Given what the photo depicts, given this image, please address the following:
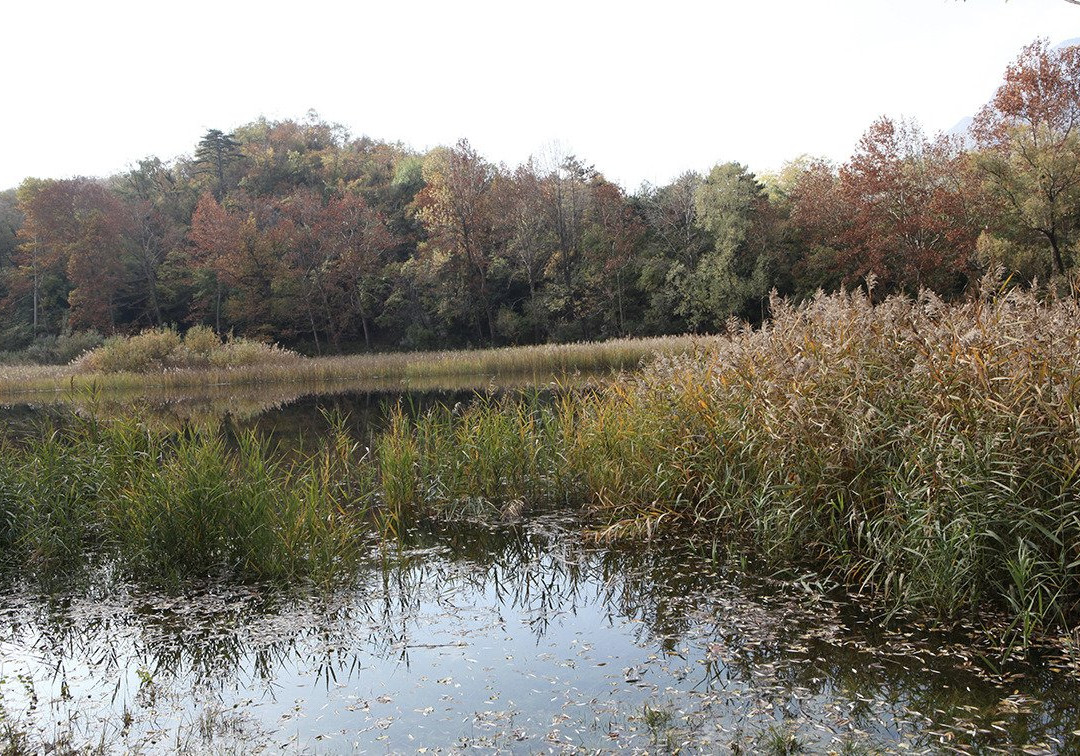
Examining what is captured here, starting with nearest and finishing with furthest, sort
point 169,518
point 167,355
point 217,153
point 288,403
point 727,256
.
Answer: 1. point 169,518
2. point 288,403
3. point 167,355
4. point 727,256
5. point 217,153

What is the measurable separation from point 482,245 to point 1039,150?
2160 cm

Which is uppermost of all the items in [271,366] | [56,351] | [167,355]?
[56,351]

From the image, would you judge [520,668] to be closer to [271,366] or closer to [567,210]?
[271,366]

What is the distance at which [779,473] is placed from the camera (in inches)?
190

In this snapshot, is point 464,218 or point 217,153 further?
point 217,153

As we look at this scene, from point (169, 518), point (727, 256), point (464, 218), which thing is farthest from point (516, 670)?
point (464, 218)

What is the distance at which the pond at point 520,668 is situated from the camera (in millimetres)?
2994

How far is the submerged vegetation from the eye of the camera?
3.69 meters

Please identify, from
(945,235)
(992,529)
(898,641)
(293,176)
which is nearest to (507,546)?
(898,641)

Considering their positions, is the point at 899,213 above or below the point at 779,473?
above

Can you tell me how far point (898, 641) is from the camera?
3.64m

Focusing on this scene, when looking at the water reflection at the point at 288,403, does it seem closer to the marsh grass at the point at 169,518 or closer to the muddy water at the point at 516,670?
the marsh grass at the point at 169,518

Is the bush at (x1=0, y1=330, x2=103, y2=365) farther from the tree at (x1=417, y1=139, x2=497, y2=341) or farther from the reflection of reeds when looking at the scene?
the tree at (x1=417, y1=139, x2=497, y2=341)

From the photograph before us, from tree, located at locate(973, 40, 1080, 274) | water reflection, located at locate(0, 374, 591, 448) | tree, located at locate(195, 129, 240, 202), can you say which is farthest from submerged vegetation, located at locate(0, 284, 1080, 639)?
tree, located at locate(195, 129, 240, 202)
